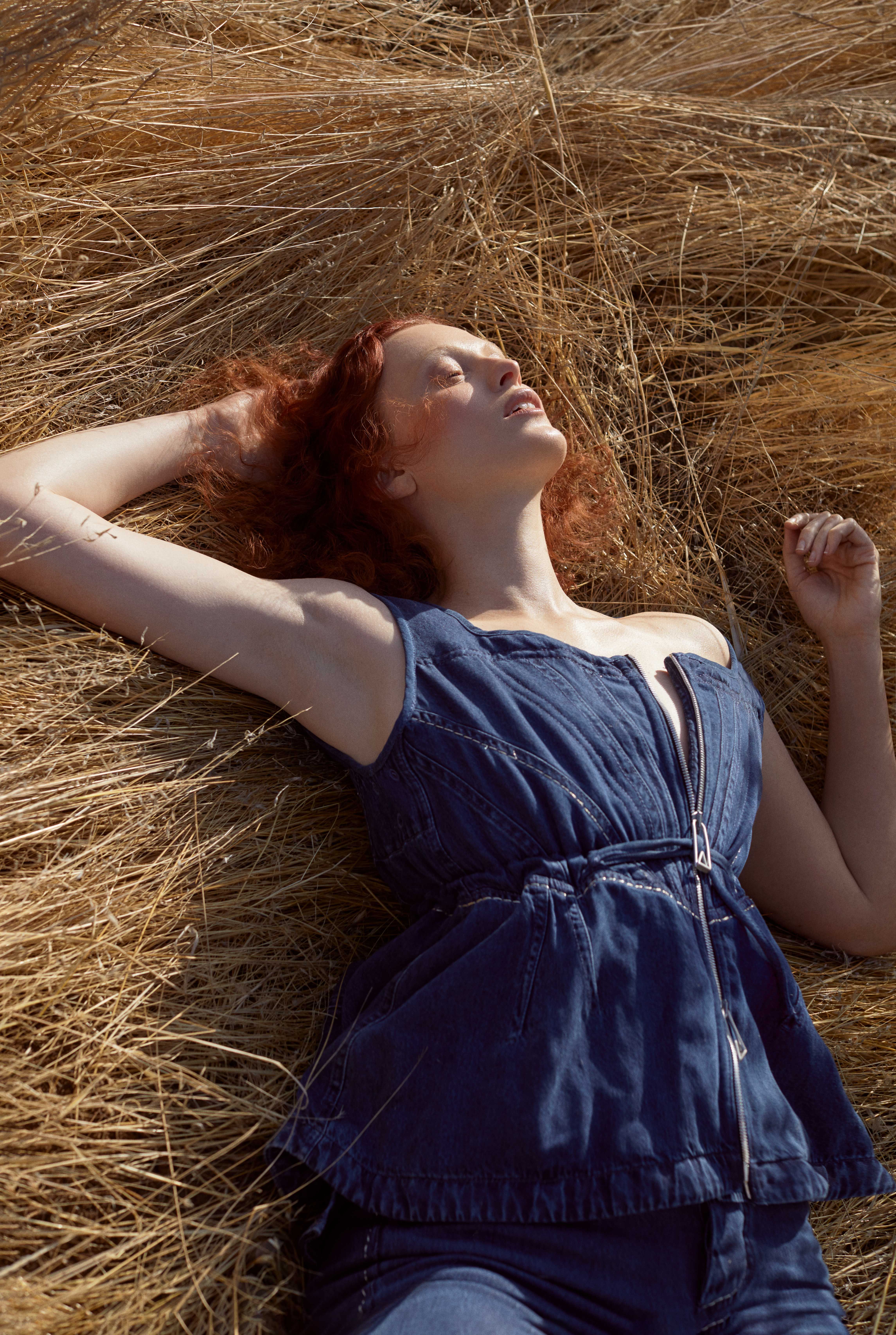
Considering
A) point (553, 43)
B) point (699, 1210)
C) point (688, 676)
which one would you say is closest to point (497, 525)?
point (688, 676)

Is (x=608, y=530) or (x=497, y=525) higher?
(x=497, y=525)

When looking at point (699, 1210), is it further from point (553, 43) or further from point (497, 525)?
point (553, 43)

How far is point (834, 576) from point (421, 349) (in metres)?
1.41

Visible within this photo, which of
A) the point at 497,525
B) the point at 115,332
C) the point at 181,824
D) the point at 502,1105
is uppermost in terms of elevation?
the point at 115,332

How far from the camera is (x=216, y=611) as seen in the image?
7.77 ft

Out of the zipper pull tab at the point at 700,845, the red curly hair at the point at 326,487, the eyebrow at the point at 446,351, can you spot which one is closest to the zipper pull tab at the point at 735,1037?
the zipper pull tab at the point at 700,845

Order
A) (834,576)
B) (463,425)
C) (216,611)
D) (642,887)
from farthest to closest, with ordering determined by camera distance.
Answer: (834,576)
(463,425)
(216,611)
(642,887)

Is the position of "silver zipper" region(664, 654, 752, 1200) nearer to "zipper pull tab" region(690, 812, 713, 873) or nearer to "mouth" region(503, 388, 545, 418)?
"zipper pull tab" region(690, 812, 713, 873)

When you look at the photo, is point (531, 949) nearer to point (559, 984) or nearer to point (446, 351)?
point (559, 984)

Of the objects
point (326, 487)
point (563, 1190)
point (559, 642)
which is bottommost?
point (563, 1190)

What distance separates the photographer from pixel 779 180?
3.70 m

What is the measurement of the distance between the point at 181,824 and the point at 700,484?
2.18 metres

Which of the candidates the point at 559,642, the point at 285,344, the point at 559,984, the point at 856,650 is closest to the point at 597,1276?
the point at 559,984

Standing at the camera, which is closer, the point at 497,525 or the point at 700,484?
the point at 497,525
